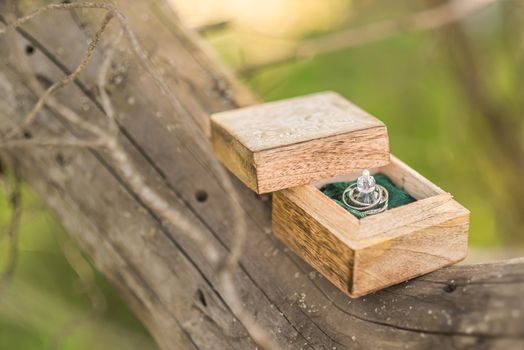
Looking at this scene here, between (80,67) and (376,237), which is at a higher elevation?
(80,67)

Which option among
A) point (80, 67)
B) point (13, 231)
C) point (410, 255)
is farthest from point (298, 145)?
point (13, 231)

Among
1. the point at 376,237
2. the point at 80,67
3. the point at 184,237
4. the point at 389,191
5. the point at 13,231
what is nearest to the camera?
the point at 376,237

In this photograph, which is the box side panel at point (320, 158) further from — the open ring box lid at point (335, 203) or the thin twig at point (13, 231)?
the thin twig at point (13, 231)

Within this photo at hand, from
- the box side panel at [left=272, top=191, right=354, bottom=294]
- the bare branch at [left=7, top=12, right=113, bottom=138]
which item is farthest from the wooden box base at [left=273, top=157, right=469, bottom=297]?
the bare branch at [left=7, top=12, right=113, bottom=138]

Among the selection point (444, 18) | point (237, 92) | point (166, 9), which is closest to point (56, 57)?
point (166, 9)

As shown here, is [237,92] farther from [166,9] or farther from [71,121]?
[71,121]

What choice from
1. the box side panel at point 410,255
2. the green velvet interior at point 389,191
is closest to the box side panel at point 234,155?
the green velvet interior at point 389,191

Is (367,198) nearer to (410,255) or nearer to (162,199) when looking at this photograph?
(410,255)
